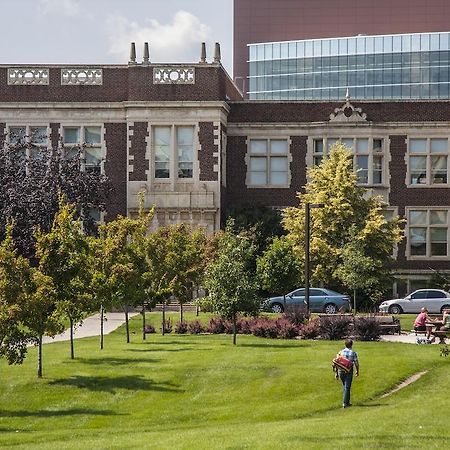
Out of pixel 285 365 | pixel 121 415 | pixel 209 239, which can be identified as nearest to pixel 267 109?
pixel 209 239

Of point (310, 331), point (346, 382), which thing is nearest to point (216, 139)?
point (310, 331)

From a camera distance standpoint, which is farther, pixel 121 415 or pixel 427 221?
pixel 427 221

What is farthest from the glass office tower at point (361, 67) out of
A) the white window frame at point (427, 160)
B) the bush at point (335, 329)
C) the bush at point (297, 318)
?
the bush at point (335, 329)

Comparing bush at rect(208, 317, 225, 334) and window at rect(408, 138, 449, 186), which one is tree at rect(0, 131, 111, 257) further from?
window at rect(408, 138, 449, 186)

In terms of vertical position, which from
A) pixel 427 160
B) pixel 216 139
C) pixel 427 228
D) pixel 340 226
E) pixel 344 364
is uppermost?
pixel 216 139

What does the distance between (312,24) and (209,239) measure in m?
81.9

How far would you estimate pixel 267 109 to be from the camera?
62031 millimetres

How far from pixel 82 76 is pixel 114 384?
32.5 m

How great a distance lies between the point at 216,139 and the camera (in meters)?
59.1

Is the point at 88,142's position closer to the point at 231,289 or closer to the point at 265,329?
the point at 265,329

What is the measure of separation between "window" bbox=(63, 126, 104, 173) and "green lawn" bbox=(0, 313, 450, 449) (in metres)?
22.8

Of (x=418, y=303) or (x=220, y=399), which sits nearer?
(x=220, y=399)

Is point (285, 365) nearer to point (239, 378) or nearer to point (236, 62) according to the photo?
point (239, 378)

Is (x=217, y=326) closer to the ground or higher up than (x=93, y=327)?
higher up
